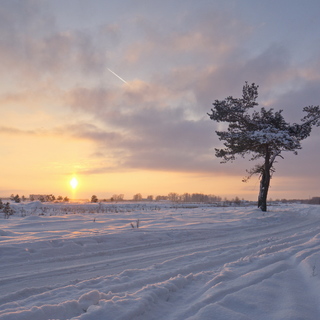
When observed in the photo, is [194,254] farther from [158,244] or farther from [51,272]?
[51,272]

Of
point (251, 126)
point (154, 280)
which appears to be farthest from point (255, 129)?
point (154, 280)

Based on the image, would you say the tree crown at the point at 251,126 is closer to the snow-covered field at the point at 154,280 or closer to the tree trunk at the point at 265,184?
the tree trunk at the point at 265,184

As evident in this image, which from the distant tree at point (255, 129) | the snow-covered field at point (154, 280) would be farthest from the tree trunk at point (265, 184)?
the snow-covered field at point (154, 280)

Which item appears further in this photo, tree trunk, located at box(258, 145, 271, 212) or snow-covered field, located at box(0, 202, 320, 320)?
tree trunk, located at box(258, 145, 271, 212)

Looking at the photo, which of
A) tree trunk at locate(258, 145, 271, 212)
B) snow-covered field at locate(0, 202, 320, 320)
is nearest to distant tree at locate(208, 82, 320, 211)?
tree trunk at locate(258, 145, 271, 212)

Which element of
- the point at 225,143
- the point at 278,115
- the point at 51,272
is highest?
the point at 278,115

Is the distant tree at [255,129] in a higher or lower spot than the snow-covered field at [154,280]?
higher

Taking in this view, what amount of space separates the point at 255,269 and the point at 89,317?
125 inches

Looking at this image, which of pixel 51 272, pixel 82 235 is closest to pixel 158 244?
pixel 82 235

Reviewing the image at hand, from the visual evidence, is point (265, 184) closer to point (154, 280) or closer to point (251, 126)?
point (251, 126)

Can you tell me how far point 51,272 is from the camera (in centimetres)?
514

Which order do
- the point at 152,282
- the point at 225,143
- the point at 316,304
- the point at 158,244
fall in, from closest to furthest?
the point at 316,304 < the point at 152,282 < the point at 158,244 < the point at 225,143

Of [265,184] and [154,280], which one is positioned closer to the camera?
[154,280]

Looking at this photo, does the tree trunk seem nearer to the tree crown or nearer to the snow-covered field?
the tree crown
